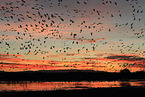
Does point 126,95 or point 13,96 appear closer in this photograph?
point 13,96

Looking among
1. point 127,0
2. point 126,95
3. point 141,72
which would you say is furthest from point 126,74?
point 127,0

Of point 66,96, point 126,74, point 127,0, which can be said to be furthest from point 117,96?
point 126,74

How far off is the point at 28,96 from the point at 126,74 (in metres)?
119

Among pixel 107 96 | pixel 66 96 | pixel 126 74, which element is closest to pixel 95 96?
pixel 107 96

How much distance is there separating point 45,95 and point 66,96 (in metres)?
3.25

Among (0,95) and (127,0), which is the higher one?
(127,0)

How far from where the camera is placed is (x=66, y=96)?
3938cm

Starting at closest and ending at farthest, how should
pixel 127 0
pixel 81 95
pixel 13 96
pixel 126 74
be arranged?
pixel 127 0
pixel 13 96
pixel 81 95
pixel 126 74

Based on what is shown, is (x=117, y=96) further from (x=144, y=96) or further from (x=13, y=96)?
(x=13, y=96)

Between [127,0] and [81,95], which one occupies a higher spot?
[127,0]

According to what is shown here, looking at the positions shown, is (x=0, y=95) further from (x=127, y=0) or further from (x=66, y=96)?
(x=127, y=0)

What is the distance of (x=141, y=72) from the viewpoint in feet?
543

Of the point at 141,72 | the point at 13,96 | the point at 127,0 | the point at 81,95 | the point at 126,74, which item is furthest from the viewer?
the point at 141,72

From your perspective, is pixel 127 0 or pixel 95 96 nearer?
pixel 127 0
